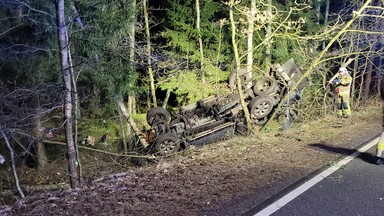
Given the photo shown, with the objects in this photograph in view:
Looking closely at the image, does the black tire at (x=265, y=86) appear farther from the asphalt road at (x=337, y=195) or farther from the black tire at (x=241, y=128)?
the asphalt road at (x=337, y=195)

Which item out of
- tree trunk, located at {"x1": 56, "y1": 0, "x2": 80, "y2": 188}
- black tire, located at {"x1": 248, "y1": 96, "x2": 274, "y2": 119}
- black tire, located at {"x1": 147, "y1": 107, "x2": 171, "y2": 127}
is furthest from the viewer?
black tire, located at {"x1": 147, "y1": 107, "x2": 171, "y2": 127}

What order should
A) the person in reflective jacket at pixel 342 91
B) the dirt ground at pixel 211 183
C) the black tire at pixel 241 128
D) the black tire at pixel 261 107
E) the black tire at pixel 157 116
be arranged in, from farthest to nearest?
the person in reflective jacket at pixel 342 91
the black tire at pixel 157 116
the black tire at pixel 261 107
the black tire at pixel 241 128
the dirt ground at pixel 211 183

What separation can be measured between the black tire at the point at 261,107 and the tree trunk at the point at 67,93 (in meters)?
5.61

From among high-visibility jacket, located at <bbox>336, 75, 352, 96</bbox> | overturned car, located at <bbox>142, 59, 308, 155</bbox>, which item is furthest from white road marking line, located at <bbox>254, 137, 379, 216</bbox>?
high-visibility jacket, located at <bbox>336, 75, 352, 96</bbox>

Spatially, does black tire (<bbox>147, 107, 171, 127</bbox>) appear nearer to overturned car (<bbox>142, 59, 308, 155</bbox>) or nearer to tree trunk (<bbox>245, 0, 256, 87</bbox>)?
overturned car (<bbox>142, 59, 308, 155</bbox>)

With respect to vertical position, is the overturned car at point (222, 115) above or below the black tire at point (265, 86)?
below

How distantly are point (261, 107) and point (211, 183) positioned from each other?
598 centimetres

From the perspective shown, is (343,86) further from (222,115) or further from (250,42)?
(222,115)

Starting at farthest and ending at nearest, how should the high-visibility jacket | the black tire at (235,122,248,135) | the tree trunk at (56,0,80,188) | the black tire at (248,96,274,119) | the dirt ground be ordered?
1. the high-visibility jacket
2. the black tire at (248,96,274,119)
3. the black tire at (235,122,248,135)
4. the tree trunk at (56,0,80,188)
5. the dirt ground

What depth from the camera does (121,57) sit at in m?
9.03

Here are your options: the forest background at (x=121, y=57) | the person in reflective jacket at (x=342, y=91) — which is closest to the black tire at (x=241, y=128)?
the forest background at (x=121, y=57)

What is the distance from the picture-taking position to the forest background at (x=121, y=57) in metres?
7.36

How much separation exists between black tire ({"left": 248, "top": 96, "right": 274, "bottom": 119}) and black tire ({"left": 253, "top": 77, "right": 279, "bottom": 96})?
56 centimetres

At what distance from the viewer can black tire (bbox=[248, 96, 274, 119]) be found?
1048 centimetres
